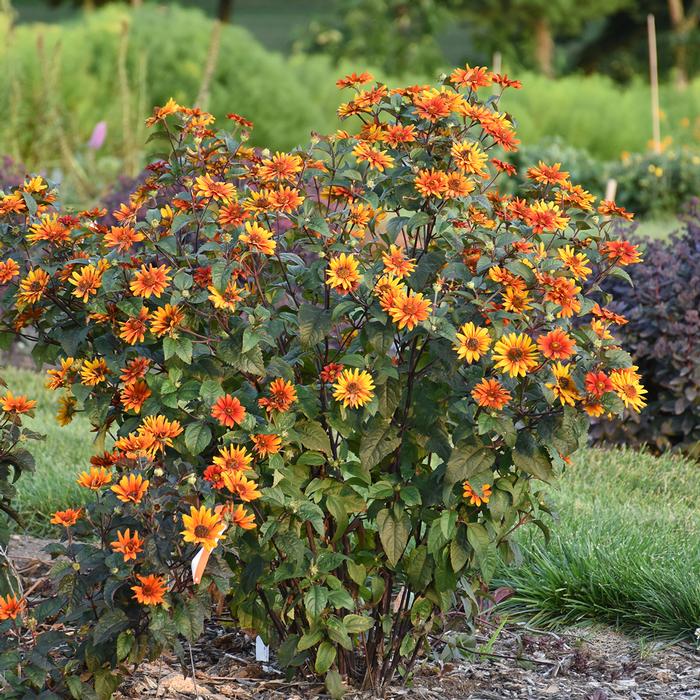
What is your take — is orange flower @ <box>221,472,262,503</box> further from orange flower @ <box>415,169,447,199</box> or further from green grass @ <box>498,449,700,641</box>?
green grass @ <box>498,449,700,641</box>

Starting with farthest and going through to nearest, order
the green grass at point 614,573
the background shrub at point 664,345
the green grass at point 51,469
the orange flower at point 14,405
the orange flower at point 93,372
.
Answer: the background shrub at point 664,345 → the green grass at point 51,469 → the green grass at point 614,573 → the orange flower at point 14,405 → the orange flower at point 93,372

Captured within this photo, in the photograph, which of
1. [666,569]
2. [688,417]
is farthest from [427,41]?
[666,569]

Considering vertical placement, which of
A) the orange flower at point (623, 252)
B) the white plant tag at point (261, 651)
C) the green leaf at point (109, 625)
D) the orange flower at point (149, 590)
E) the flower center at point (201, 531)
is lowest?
the white plant tag at point (261, 651)

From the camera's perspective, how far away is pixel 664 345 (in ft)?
15.9

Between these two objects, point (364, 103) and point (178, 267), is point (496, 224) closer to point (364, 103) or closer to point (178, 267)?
point (364, 103)

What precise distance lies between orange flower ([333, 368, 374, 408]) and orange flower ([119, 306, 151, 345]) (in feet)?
1.34

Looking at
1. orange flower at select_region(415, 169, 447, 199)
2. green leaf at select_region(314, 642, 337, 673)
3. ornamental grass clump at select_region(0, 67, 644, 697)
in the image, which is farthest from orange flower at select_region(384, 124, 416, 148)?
green leaf at select_region(314, 642, 337, 673)

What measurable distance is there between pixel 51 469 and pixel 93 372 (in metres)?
1.86

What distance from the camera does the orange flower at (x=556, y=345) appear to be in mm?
2119

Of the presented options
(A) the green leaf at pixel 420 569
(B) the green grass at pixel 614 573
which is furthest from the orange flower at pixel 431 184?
(B) the green grass at pixel 614 573

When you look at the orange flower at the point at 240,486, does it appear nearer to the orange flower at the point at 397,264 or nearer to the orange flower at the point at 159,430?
the orange flower at the point at 159,430

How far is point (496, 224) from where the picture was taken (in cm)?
257

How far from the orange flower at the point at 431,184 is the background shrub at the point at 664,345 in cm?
268

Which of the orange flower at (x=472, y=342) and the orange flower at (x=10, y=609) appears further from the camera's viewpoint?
the orange flower at (x=10, y=609)
